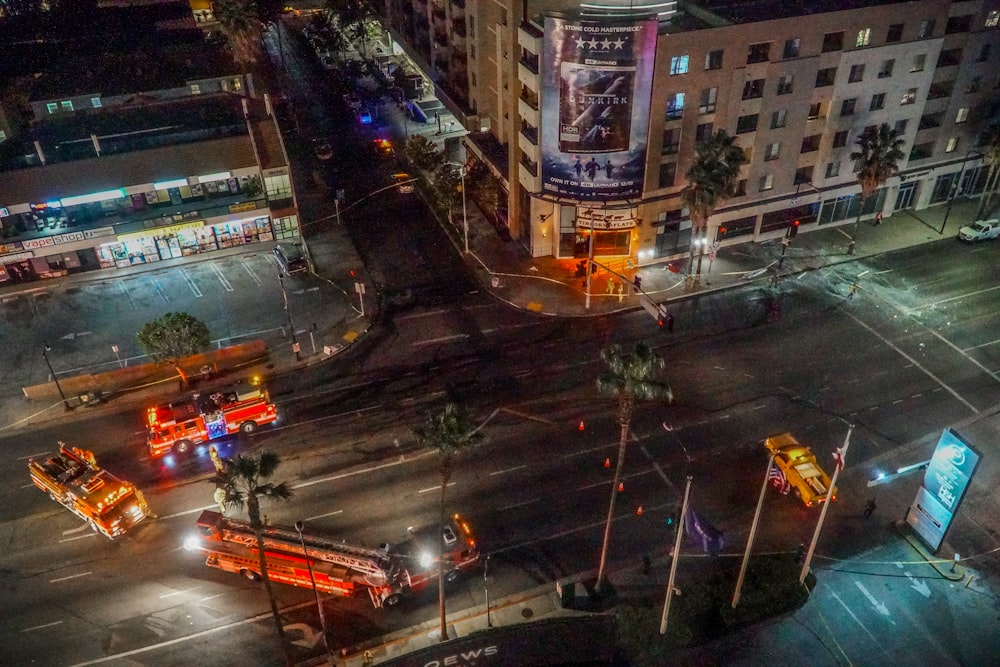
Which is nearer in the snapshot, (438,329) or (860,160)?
(438,329)

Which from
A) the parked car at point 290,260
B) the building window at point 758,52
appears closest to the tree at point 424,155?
the parked car at point 290,260

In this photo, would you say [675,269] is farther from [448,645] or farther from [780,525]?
[448,645]

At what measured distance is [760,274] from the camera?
2813 inches

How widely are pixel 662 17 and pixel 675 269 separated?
888 inches

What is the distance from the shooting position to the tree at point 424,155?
8300 cm

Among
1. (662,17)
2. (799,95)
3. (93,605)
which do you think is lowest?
(93,605)

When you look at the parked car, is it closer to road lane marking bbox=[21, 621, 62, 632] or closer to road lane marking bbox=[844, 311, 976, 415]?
road lane marking bbox=[21, 621, 62, 632]

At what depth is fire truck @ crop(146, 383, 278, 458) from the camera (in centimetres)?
5275

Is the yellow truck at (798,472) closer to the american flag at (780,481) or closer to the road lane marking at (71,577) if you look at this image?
the american flag at (780,481)

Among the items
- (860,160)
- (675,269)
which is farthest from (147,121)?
(860,160)

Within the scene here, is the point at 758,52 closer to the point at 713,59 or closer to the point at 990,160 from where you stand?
the point at 713,59

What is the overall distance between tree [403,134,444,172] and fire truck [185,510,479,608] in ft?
162

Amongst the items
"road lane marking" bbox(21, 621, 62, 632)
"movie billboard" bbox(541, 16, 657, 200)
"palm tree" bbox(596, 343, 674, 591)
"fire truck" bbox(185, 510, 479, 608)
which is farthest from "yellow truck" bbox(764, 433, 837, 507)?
"road lane marking" bbox(21, 621, 62, 632)

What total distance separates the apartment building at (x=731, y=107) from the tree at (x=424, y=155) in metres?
7.30
